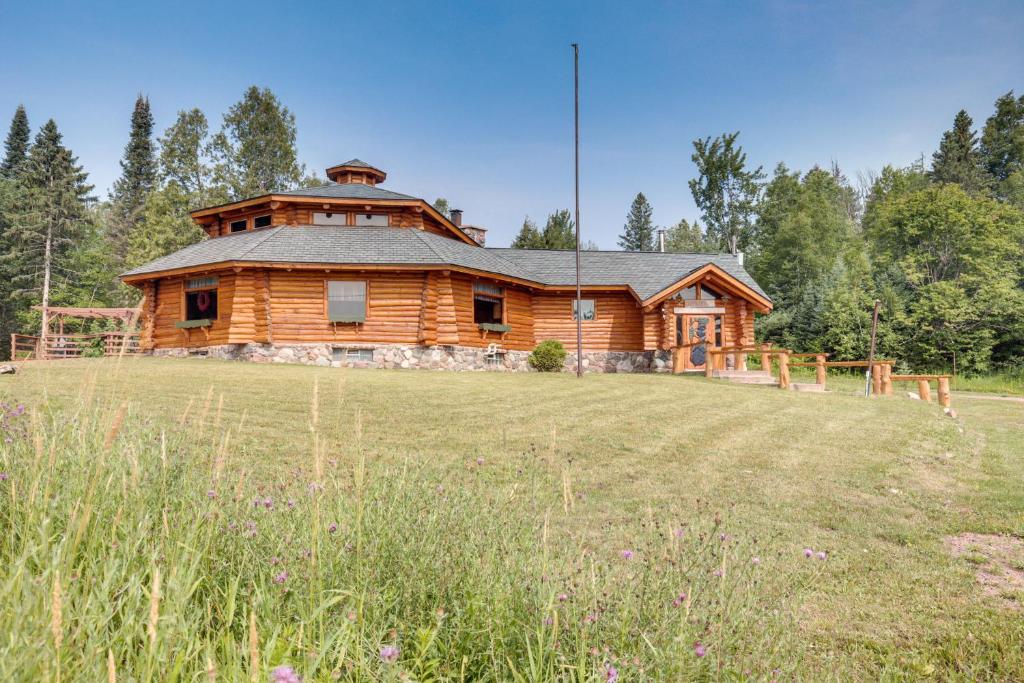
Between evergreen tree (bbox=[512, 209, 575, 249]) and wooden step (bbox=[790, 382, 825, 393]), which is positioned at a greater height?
evergreen tree (bbox=[512, 209, 575, 249])

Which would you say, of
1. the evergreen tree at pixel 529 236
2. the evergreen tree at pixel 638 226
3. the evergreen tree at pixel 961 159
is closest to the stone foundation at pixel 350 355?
the evergreen tree at pixel 529 236

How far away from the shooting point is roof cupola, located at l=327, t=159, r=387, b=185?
27047mm

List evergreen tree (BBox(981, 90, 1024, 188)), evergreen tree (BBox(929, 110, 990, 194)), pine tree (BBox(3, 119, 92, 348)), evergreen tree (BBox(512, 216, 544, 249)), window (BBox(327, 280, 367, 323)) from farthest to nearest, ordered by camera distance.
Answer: evergreen tree (BBox(981, 90, 1024, 188)), evergreen tree (BBox(929, 110, 990, 194)), evergreen tree (BBox(512, 216, 544, 249)), pine tree (BBox(3, 119, 92, 348)), window (BBox(327, 280, 367, 323))

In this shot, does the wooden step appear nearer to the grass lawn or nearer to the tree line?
the grass lawn

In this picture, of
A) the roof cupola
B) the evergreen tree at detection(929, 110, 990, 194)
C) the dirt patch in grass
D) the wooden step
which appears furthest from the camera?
the evergreen tree at detection(929, 110, 990, 194)

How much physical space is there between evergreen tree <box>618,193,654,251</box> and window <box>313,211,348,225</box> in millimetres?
44831

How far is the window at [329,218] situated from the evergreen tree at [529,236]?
1835 centimetres

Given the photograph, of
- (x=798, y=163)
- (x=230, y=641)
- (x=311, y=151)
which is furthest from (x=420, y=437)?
(x=798, y=163)

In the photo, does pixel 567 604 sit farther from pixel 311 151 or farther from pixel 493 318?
pixel 311 151

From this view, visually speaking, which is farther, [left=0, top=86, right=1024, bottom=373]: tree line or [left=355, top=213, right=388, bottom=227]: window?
[left=0, top=86, right=1024, bottom=373]: tree line

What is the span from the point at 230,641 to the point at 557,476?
4341 millimetres

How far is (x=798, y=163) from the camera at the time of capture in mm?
47375

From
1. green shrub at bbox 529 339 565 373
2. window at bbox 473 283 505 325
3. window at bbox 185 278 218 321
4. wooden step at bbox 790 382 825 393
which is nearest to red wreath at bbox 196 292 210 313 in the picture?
window at bbox 185 278 218 321

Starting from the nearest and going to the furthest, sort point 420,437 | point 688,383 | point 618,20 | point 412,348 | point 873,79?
point 420,437
point 688,383
point 412,348
point 618,20
point 873,79
